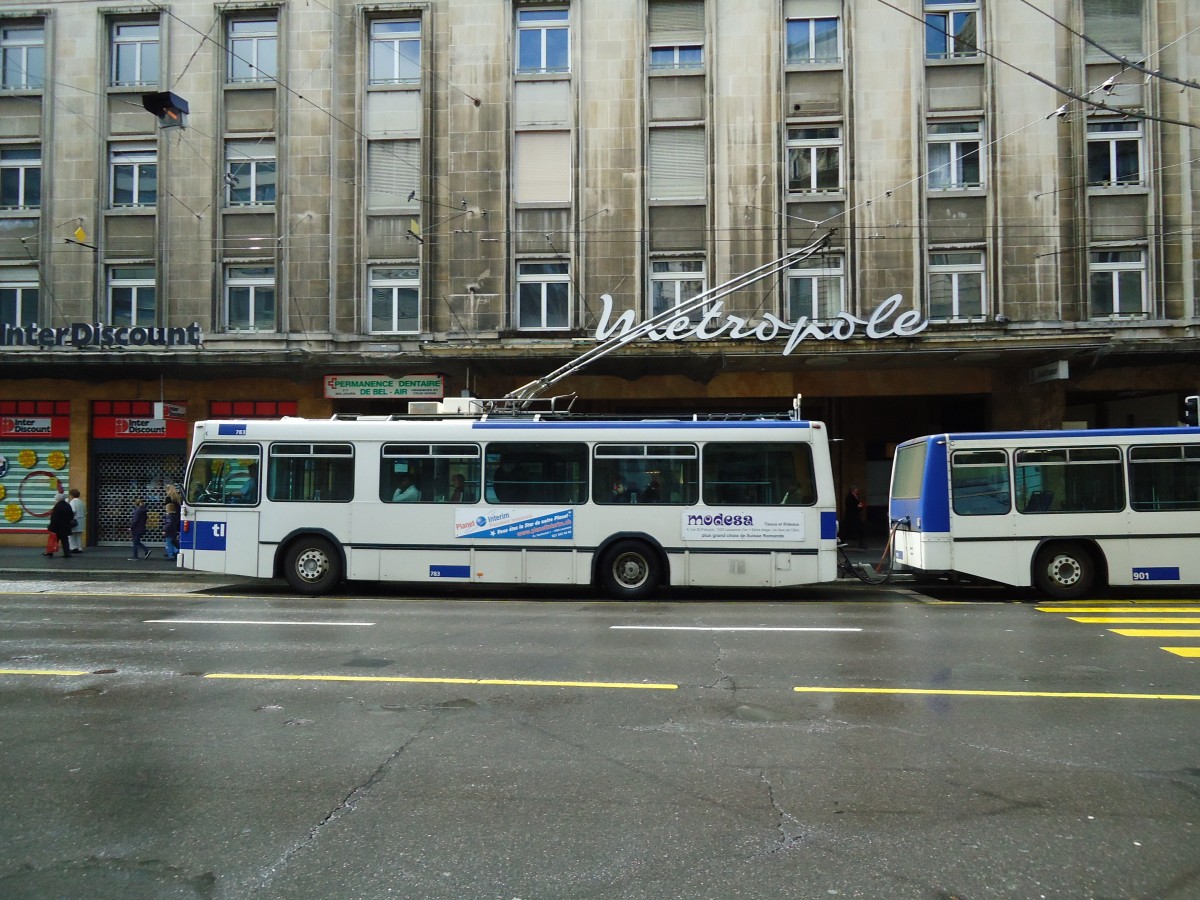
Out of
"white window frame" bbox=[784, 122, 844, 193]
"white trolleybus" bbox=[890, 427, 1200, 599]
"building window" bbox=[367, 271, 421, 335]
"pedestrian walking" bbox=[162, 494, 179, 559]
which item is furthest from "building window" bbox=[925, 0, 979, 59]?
"pedestrian walking" bbox=[162, 494, 179, 559]

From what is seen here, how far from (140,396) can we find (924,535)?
62.6ft

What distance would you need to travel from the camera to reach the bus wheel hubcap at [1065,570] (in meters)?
14.0

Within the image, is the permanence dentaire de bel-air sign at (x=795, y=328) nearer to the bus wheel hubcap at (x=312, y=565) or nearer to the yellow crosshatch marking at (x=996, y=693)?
the bus wheel hubcap at (x=312, y=565)

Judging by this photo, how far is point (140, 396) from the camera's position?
2344 cm

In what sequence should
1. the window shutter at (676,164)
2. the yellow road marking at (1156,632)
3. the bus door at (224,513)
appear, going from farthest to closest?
the window shutter at (676,164)
the bus door at (224,513)
the yellow road marking at (1156,632)

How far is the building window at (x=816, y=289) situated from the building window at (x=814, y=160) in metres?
1.72

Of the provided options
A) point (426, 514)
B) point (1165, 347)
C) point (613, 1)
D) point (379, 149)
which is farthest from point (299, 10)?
point (1165, 347)

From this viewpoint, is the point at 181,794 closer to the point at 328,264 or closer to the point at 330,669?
the point at 330,669

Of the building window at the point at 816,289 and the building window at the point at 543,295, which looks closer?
the building window at the point at 816,289

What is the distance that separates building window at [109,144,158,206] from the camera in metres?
22.8

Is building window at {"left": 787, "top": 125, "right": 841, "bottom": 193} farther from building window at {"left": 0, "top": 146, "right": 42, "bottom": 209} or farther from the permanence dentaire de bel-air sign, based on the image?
building window at {"left": 0, "top": 146, "right": 42, "bottom": 209}

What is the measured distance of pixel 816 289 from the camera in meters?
21.4

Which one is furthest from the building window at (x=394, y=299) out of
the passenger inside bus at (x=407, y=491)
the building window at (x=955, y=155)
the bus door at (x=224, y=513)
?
the building window at (x=955, y=155)

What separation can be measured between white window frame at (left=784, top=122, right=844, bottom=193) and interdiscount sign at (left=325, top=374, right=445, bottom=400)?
374 inches
